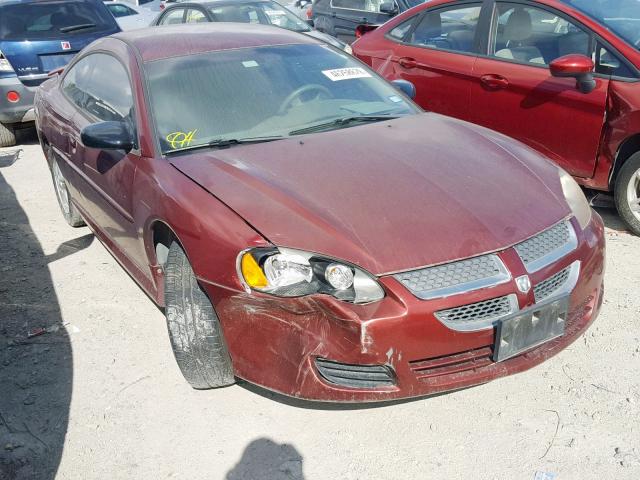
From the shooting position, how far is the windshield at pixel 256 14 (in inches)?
392

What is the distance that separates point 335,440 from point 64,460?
1083 mm

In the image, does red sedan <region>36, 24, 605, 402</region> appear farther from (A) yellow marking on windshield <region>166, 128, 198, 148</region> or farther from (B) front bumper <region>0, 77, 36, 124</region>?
(B) front bumper <region>0, 77, 36, 124</region>

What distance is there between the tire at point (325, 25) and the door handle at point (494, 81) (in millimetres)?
7679

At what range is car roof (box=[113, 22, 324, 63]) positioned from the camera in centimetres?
391

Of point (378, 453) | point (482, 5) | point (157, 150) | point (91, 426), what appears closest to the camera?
point (378, 453)

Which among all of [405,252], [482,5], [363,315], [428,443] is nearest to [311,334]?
[363,315]

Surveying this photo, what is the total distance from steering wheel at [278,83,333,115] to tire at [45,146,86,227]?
6.77 feet

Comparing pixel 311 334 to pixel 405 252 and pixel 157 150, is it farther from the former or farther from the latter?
pixel 157 150

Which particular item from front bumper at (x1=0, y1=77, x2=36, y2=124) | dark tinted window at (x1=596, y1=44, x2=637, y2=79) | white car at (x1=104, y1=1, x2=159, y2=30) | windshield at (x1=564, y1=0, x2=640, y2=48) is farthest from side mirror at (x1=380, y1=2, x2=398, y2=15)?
dark tinted window at (x1=596, y1=44, x2=637, y2=79)

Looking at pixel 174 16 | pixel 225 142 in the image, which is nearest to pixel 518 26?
pixel 225 142

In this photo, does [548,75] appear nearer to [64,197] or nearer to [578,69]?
[578,69]

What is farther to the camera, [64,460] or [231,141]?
[231,141]

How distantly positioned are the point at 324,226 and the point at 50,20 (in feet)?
22.3

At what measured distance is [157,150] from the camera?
133 inches
